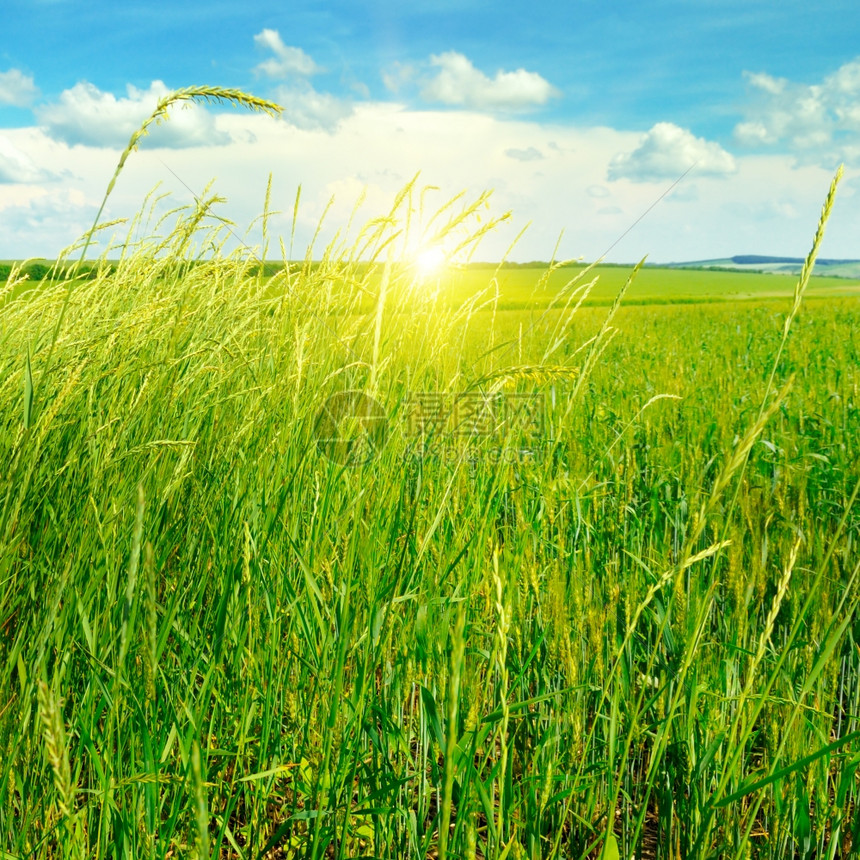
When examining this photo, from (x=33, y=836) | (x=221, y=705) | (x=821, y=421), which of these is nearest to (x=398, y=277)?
(x=221, y=705)

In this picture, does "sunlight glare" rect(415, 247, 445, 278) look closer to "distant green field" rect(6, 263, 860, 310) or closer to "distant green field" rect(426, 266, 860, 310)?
"distant green field" rect(6, 263, 860, 310)

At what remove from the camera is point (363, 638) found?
112 centimetres

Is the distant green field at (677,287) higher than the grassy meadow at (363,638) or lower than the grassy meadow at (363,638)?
higher

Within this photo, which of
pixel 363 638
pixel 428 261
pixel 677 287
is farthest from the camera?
pixel 677 287

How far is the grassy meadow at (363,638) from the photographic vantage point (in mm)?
976

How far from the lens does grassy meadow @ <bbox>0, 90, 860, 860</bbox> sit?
98cm

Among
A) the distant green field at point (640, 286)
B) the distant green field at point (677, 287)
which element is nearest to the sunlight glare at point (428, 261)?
the distant green field at point (640, 286)

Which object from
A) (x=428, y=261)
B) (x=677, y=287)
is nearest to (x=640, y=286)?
(x=677, y=287)

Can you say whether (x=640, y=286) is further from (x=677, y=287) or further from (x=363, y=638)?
(x=363, y=638)

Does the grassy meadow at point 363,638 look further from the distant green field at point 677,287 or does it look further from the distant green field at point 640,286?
the distant green field at point 677,287

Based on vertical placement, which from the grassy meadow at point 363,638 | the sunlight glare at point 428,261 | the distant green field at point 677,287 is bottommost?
the grassy meadow at point 363,638

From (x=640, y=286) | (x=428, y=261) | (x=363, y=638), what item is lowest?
(x=363, y=638)

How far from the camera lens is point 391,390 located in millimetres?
1918

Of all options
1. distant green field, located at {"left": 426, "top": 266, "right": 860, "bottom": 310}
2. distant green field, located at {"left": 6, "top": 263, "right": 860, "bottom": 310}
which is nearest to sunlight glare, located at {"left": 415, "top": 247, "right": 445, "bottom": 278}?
distant green field, located at {"left": 6, "top": 263, "right": 860, "bottom": 310}
